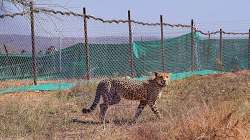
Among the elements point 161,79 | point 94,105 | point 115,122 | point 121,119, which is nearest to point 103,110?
point 94,105

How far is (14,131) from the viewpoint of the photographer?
32.2 feet

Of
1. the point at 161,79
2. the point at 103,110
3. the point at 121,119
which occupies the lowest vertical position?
the point at 121,119

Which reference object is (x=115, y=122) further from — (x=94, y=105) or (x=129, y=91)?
(x=129, y=91)

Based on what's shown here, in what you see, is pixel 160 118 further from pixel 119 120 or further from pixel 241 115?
pixel 241 115

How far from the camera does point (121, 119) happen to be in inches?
457

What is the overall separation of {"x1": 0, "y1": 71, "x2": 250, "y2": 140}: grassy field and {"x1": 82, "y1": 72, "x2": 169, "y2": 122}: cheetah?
0.22 m

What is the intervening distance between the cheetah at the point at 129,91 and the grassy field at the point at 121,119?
22 cm

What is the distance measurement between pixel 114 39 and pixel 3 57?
4.88 meters

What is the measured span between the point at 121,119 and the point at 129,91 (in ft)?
1.68

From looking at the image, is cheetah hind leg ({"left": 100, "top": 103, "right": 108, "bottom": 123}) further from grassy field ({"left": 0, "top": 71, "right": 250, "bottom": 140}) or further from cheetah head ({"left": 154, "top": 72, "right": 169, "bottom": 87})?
cheetah head ({"left": 154, "top": 72, "right": 169, "bottom": 87})

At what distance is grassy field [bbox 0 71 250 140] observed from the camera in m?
8.58

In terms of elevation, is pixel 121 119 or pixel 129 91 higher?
pixel 129 91

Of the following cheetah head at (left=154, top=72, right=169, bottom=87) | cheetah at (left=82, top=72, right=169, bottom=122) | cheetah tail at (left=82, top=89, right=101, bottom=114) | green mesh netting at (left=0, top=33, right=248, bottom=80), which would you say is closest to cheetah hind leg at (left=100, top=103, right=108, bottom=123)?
cheetah at (left=82, top=72, right=169, bottom=122)

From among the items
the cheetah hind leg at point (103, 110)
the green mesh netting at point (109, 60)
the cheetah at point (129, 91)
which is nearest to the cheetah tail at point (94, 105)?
the cheetah at point (129, 91)
